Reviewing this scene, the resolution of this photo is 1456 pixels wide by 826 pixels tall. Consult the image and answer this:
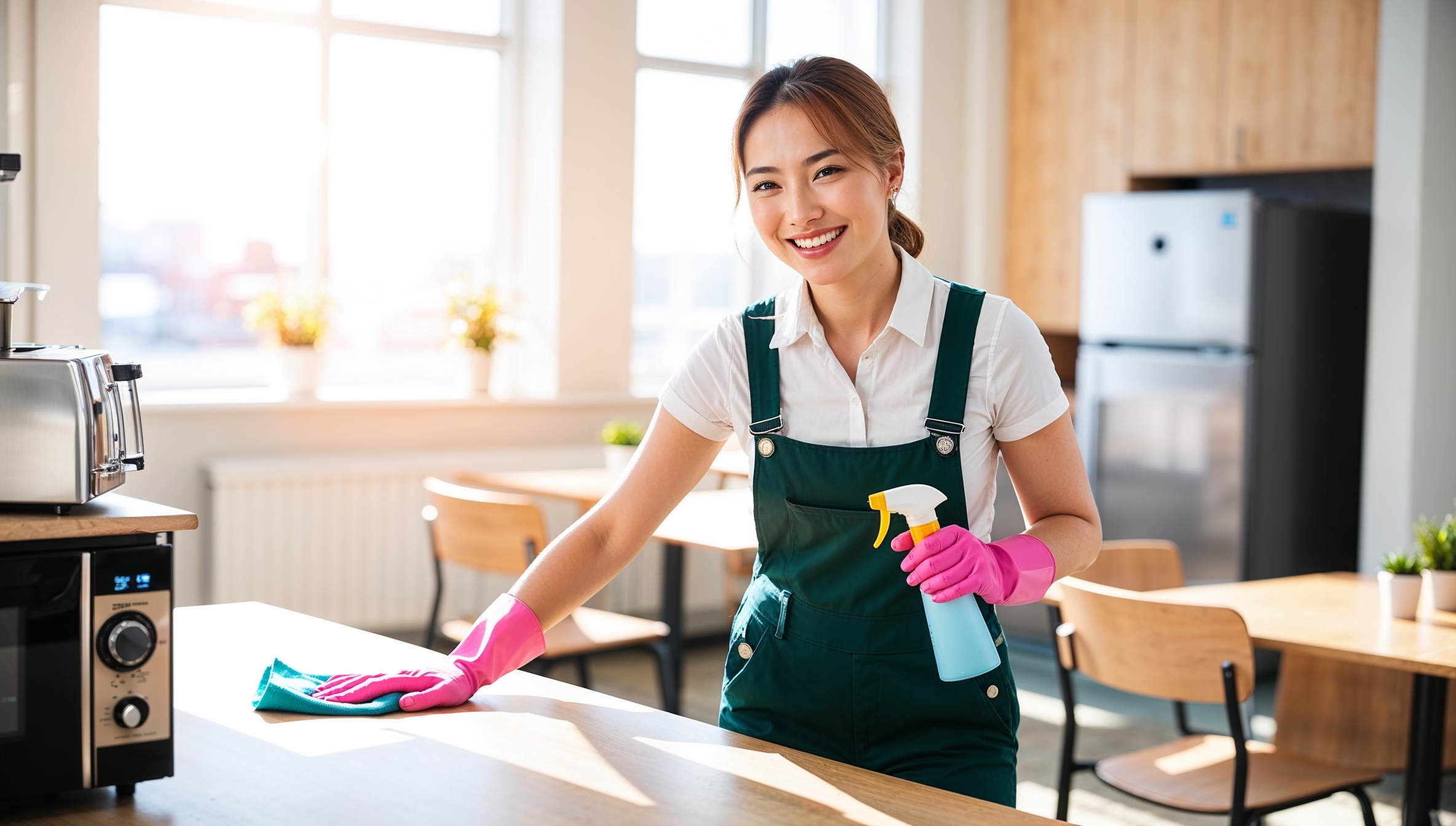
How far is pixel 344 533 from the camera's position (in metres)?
4.55

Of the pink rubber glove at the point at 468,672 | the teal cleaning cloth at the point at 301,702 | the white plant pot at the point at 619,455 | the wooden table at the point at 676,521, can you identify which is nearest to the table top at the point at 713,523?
the wooden table at the point at 676,521

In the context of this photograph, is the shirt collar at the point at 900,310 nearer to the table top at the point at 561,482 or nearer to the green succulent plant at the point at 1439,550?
the green succulent plant at the point at 1439,550

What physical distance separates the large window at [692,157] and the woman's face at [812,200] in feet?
12.3

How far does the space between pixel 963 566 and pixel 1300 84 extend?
3.97 m

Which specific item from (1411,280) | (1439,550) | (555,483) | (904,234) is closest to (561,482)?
(555,483)

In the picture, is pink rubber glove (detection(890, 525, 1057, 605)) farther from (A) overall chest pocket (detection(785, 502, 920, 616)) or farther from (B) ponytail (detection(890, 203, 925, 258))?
(B) ponytail (detection(890, 203, 925, 258))

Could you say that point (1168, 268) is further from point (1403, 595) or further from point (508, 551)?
point (508, 551)

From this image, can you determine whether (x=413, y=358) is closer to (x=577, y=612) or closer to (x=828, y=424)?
(x=577, y=612)

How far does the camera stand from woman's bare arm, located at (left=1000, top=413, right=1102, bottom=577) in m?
1.57

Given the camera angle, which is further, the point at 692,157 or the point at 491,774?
the point at 692,157

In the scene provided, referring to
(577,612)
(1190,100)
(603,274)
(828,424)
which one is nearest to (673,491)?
(828,424)

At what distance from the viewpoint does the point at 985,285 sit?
5805 millimetres

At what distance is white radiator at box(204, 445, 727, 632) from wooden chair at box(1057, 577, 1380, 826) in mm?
2509

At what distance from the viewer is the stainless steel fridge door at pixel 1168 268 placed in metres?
4.68
